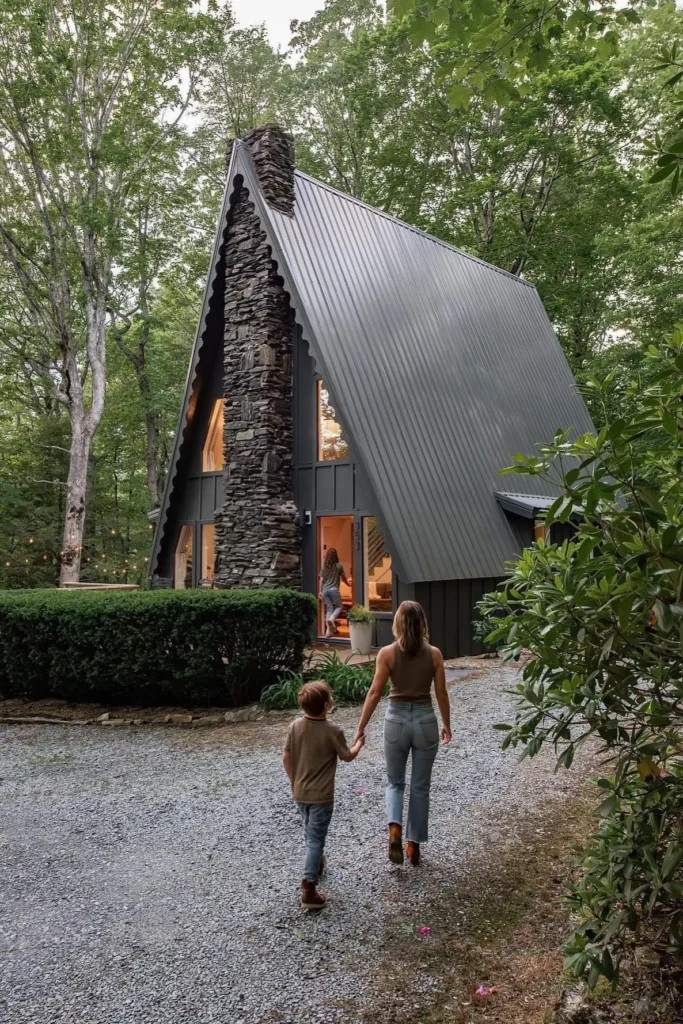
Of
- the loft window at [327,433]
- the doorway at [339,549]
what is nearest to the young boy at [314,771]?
the doorway at [339,549]

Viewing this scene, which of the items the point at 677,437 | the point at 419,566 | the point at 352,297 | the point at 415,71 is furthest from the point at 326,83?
the point at 677,437

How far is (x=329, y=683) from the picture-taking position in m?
9.12

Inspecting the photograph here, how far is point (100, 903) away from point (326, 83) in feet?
87.5

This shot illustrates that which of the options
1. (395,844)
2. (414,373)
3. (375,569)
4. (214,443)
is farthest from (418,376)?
(395,844)

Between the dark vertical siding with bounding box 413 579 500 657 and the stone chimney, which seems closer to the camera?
the dark vertical siding with bounding box 413 579 500 657

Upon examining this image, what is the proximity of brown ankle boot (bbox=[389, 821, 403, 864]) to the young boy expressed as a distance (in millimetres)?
564

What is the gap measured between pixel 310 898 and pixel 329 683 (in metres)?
5.17

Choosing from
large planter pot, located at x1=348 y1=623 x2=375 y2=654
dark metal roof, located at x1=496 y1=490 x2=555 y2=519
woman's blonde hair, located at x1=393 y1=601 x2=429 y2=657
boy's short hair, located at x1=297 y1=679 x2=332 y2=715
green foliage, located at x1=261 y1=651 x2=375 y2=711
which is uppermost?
dark metal roof, located at x1=496 y1=490 x2=555 y2=519

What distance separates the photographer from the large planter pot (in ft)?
39.4

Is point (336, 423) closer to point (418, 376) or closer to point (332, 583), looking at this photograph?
point (418, 376)

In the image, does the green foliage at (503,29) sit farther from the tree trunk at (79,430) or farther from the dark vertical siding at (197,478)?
the tree trunk at (79,430)

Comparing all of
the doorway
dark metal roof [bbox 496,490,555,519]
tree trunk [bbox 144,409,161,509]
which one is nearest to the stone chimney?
the doorway

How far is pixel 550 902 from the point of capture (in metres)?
3.95

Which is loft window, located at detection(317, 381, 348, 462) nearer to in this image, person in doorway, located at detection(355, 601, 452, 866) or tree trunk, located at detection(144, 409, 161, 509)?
person in doorway, located at detection(355, 601, 452, 866)
